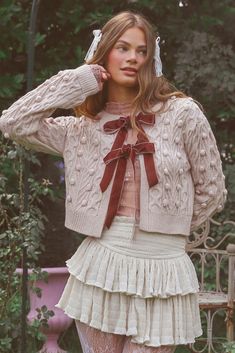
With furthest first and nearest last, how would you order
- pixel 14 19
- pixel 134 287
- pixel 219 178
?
pixel 14 19 < pixel 219 178 < pixel 134 287

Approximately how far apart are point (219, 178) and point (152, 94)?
0.32m

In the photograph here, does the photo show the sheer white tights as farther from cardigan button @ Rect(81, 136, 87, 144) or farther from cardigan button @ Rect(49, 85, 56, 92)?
cardigan button @ Rect(49, 85, 56, 92)

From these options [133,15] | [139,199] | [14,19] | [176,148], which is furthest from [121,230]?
[14,19]

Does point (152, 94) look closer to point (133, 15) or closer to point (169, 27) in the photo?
point (133, 15)

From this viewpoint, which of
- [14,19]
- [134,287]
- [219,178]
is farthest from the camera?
[14,19]

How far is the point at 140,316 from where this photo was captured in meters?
2.37

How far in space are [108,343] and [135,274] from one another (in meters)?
0.22

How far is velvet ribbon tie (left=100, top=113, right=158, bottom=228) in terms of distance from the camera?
94.5 inches

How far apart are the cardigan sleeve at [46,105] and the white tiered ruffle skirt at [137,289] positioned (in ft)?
1.18

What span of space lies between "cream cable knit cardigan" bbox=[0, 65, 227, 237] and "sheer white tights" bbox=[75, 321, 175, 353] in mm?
279

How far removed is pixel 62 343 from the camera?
5230 mm

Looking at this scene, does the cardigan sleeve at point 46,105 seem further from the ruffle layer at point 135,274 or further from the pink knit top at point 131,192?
the ruffle layer at point 135,274

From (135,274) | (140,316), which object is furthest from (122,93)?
(140,316)

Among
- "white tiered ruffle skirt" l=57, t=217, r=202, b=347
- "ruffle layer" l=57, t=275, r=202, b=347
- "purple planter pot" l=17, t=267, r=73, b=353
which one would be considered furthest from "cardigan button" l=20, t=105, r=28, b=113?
"purple planter pot" l=17, t=267, r=73, b=353
